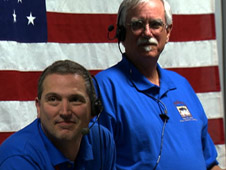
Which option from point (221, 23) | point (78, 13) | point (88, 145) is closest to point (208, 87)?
point (221, 23)

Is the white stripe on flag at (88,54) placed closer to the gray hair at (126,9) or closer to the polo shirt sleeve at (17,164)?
the gray hair at (126,9)

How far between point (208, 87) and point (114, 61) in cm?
61

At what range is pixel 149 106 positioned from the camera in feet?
5.13

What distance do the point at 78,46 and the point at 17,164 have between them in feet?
4.13

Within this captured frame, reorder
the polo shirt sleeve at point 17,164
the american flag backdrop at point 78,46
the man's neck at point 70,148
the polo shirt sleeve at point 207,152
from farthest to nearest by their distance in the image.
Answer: the american flag backdrop at point 78,46, the polo shirt sleeve at point 207,152, the man's neck at point 70,148, the polo shirt sleeve at point 17,164

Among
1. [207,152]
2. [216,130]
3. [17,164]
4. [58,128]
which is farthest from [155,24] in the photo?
[216,130]

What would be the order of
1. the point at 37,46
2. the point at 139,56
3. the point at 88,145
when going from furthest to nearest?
the point at 37,46 < the point at 139,56 < the point at 88,145

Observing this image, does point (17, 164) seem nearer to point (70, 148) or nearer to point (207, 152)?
point (70, 148)

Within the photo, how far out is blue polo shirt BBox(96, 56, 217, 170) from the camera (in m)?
1.49

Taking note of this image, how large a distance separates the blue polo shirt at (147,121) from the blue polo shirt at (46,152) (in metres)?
0.11

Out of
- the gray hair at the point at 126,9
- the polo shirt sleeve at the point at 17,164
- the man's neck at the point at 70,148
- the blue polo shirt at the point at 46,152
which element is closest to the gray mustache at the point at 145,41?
the gray hair at the point at 126,9

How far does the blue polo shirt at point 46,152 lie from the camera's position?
1.12 metres

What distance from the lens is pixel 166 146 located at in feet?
4.99

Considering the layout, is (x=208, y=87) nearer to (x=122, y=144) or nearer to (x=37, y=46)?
(x=37, y=46)
